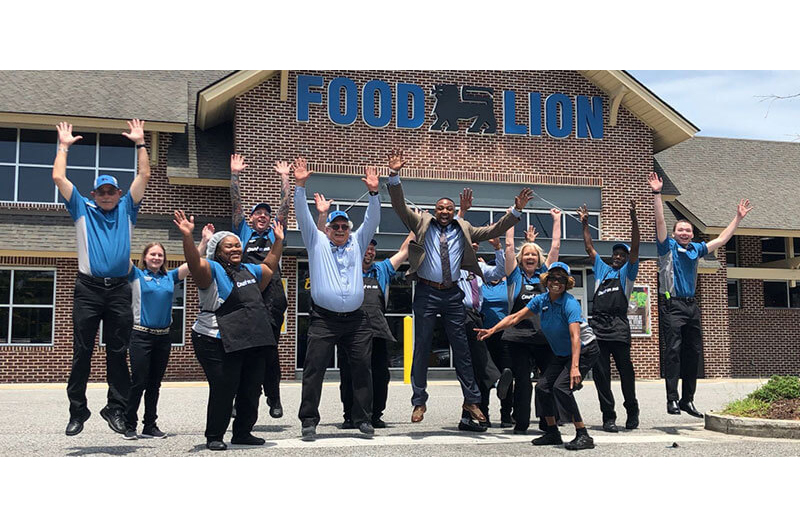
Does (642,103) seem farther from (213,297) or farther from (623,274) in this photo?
(213,297)

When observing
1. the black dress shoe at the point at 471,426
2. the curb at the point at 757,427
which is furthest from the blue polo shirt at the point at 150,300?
the curb at the point at 757,427

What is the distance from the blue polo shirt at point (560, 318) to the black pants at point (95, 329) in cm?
356

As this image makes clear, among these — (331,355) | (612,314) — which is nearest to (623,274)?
(612,314)

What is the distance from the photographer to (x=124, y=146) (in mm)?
18812

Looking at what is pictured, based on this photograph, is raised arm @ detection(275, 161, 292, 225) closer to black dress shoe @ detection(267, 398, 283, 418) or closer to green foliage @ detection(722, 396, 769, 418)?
black dress shoe @ detection(267, 398, 283, 418)

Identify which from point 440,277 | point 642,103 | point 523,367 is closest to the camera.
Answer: point 440,277

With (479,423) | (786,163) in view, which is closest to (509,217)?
(479,423)

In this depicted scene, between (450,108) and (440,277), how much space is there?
1361 cm

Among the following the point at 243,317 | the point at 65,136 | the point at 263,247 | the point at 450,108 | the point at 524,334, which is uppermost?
the point at 450,108

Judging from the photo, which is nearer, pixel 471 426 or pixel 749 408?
pixel 471 426

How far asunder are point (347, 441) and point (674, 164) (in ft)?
68.8

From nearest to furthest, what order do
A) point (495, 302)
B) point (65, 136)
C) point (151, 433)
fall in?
point (65, 136) < point (151, 433) < point (495, 302)

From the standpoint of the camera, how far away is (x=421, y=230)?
700cm

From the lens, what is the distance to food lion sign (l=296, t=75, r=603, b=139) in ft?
62.5
